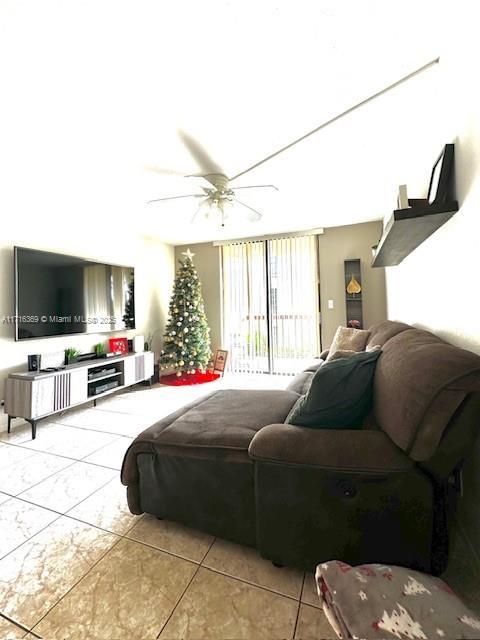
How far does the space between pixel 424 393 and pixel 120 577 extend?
1.42 meters

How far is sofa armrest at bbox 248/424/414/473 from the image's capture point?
0.99m

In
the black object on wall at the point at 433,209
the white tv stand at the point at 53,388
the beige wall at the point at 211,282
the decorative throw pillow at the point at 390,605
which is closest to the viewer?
the decorative throw pillow at the point at 390,605

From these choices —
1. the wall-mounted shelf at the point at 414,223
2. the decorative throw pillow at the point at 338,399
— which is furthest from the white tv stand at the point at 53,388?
the wall-mounted shelf at the point at 414,223

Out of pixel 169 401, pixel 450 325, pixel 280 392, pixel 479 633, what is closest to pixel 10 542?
pixel 280 392

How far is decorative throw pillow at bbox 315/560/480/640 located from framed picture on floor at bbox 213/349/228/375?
4071mm

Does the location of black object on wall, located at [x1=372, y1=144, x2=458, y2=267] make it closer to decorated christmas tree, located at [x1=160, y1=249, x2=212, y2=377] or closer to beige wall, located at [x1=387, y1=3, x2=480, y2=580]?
beige wall, located at [x1=387, y1=3, x2=480, y2=580]

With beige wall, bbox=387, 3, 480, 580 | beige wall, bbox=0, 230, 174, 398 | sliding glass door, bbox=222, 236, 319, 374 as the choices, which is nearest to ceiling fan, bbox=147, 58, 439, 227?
beige wall, bbox=387, 3, 480, 580

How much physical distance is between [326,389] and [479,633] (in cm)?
73

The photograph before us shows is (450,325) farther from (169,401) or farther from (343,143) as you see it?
(169,401)

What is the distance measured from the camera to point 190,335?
4543 mm

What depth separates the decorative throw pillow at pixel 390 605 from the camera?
2.34ft

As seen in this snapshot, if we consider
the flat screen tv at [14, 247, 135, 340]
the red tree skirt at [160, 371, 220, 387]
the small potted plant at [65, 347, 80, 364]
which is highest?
the flat screen tv at [14, 247, 135, 340]

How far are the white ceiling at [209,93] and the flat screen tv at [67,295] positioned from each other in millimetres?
646

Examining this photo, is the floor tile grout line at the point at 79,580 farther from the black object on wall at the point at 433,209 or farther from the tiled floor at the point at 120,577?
the black object on wall at the point at 433,209
